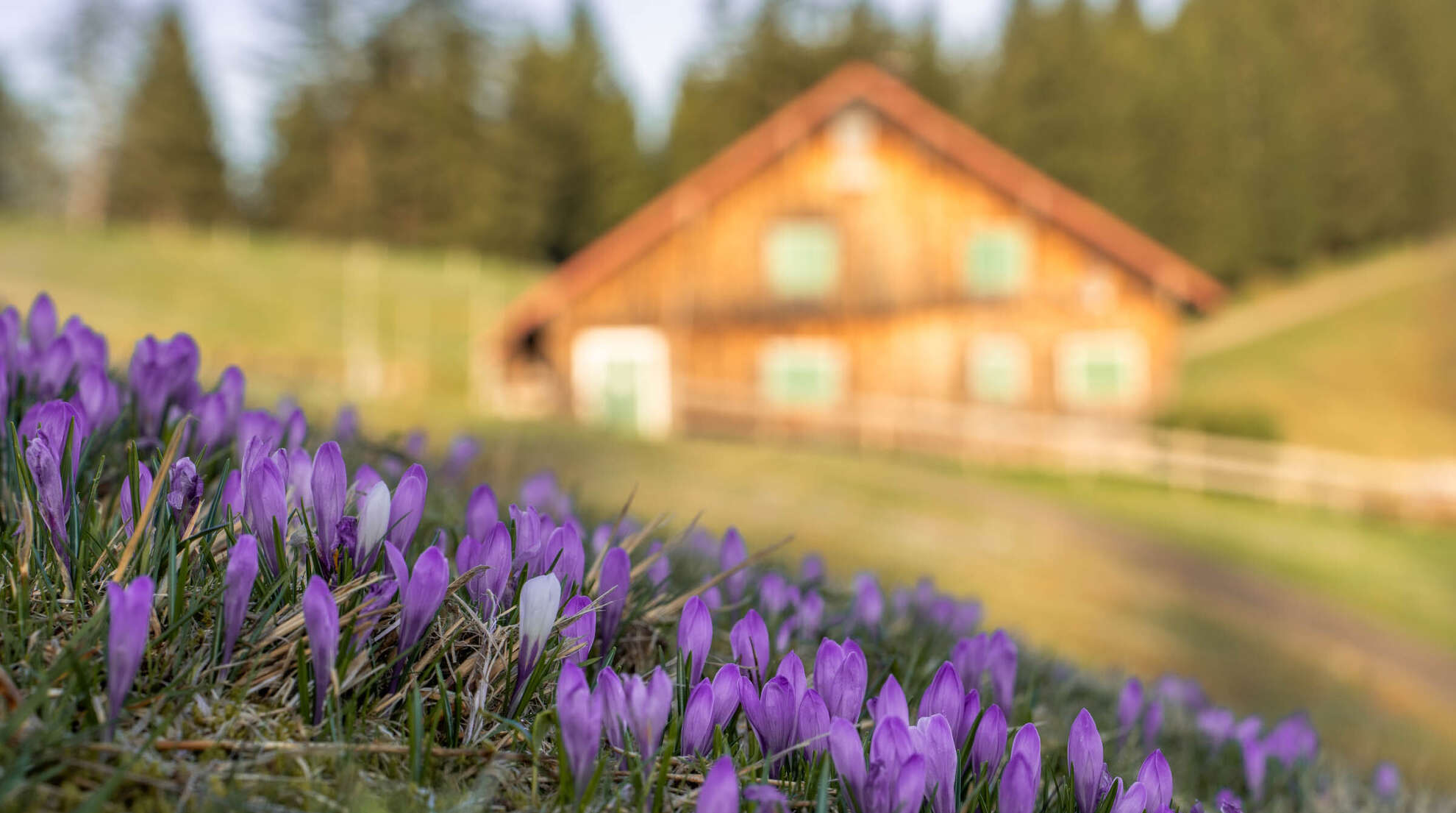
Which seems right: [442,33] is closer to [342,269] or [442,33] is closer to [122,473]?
[342,269]

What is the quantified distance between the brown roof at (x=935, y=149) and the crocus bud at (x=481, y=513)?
2253 cm

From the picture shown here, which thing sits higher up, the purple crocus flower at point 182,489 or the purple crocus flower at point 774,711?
the purple crocus flower at point 182,489

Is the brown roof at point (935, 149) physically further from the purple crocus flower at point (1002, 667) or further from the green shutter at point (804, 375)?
the purple crocus flower at point (1002, 667)

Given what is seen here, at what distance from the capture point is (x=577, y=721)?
42.8 inches

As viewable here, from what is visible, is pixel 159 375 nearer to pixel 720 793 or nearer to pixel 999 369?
pixel 720 793

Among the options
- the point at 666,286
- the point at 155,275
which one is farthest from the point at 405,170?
the point at 666,286

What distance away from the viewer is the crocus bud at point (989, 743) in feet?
4.22

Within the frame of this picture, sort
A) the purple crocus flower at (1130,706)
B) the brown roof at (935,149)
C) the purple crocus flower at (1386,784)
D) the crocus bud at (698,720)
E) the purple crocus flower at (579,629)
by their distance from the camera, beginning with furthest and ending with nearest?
the brown roof at (935,149) → the purple crocus flower at (1386,784) → the purple crocus flower at (1130,706) → the purple crocus flower at (579,629) → the crocus bud at (698,720)

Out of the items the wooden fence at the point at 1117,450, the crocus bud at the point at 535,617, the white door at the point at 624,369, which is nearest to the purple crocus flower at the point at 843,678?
the crocus bud at the point at 535,617

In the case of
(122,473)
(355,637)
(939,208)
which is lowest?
(355,637)

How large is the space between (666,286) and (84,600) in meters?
23.9

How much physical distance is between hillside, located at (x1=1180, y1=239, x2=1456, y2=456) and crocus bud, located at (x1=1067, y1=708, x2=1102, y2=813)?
26106 millimetres

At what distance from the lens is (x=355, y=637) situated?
1.21 meters

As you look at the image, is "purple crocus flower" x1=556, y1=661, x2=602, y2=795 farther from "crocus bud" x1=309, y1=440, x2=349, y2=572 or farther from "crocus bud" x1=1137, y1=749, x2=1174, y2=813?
"crocus bud" x1=1137, y1=749, x2=1174, y2=813
